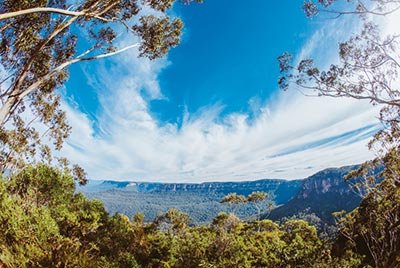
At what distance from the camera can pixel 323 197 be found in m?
126

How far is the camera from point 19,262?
26.7 feet

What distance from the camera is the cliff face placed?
102m

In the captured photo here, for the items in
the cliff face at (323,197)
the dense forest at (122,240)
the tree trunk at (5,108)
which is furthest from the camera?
the cliff face at (323,197)

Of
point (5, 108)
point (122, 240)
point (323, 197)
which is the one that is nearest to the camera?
point (5, 108)

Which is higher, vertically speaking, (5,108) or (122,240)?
(5,108)

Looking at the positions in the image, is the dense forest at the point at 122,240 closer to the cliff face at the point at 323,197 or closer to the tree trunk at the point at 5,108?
the tree trunk at the point at 5,108

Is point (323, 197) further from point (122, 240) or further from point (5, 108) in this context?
point (5, 108)

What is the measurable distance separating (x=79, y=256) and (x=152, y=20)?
343 inches

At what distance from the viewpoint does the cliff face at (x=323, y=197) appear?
10188 cm

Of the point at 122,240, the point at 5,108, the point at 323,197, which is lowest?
the point at 323,197

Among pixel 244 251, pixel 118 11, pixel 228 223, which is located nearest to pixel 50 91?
pixel 118 11

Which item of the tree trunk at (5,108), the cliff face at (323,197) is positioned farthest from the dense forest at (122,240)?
the cliff face at (323,197)

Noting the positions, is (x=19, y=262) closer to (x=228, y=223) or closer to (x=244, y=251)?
(x=244, y=251)

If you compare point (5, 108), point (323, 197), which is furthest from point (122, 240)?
point (323, 197)
